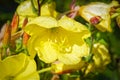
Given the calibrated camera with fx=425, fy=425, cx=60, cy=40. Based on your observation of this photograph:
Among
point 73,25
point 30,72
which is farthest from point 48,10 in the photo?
point 30,72

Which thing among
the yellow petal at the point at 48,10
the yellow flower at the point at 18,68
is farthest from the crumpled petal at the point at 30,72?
the yellow petal at the point at 48,10

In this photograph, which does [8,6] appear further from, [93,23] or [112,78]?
[93,23]

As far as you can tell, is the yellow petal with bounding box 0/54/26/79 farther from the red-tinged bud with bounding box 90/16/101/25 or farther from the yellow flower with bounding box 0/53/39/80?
the red-tinged bud with bounding box 90/16/101/25

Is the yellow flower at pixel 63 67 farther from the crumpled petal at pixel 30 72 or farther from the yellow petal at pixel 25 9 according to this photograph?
the yellow petal at pixel 25 9

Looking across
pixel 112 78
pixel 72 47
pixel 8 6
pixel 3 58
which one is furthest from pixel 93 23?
pixel 8 6

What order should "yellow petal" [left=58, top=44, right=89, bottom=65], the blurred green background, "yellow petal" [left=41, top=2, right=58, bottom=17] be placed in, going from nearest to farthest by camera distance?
1. "yellow petal" [left=58, top=44, right=89, bottom=65]
2. "yellow petal" [left=41, top=2, right=58, bottom=17]
3. the blurred green background

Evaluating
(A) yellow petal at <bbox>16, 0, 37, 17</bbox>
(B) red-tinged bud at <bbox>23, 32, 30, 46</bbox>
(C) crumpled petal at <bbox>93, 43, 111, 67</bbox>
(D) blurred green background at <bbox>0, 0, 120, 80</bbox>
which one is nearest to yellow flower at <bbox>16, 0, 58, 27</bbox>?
(A) yellow petal at <bbox>16, 0, 37, 17</bbox>
